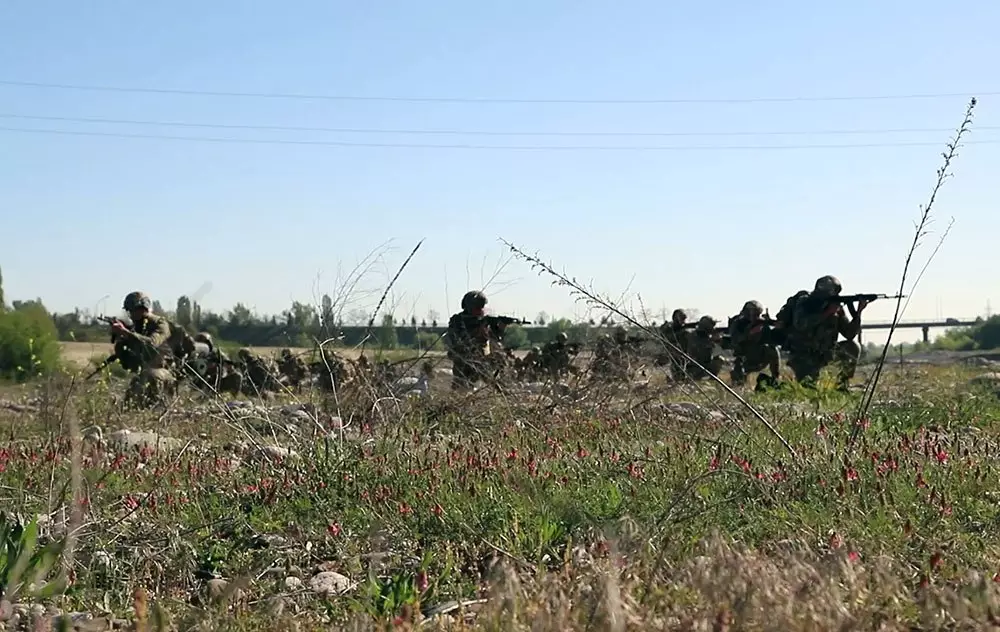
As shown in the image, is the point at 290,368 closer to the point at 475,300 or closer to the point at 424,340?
the point at 475,300

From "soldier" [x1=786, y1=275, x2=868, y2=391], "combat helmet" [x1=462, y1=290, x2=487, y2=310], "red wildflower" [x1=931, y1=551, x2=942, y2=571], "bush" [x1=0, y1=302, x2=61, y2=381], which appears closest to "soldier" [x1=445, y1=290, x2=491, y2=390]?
"combat helmet" [x1=462, y1=290, x2=487, y2=310]

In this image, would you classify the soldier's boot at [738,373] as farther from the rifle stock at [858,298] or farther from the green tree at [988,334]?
the green tree at [988,334]

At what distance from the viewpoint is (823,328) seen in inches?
635

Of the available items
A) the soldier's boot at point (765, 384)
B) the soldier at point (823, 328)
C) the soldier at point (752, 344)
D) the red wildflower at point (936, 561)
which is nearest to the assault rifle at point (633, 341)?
the soldier's boot at point (765, 384)

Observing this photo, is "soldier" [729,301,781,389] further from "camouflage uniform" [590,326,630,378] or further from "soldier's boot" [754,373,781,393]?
"camouflage uniform" [590,326,630,378]

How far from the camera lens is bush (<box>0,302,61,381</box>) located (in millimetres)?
19328

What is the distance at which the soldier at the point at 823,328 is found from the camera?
52.8 feet

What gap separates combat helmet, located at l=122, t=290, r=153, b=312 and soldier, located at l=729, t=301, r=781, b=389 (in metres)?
7.72

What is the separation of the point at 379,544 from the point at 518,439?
9.21ft

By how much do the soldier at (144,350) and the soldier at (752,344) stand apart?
7.39m

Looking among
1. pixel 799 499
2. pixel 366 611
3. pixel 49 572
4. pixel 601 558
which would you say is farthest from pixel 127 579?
pixel 799 499

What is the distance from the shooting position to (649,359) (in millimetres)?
12086

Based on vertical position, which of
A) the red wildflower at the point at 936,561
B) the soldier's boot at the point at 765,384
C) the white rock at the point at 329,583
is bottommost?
the white rock at the point at 329,583

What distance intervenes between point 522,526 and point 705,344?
546 inches
